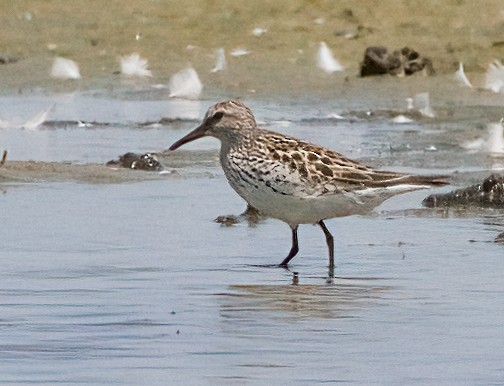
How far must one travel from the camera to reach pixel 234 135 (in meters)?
9.64

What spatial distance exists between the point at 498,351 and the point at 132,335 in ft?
4.79

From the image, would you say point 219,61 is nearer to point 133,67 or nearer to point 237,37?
point 133,67

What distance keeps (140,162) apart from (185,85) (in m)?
5.12

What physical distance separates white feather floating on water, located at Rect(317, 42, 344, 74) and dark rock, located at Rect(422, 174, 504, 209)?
782 cm

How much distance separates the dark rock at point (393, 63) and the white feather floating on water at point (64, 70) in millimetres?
3081

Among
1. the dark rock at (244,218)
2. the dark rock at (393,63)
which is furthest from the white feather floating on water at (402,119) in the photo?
the dark rock at (244,218)

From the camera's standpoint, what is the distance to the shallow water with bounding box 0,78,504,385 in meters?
6.52

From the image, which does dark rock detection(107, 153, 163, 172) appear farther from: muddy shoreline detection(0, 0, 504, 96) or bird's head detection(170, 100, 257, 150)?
muddy shoreline detection(0, 0, 504, 96)

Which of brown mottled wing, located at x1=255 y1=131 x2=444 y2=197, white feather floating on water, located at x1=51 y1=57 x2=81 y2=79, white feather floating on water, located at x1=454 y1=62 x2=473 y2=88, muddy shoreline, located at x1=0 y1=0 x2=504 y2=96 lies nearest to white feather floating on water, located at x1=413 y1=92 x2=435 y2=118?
white feather floating on water, located at x1=454 y1=62 x2=473 y2=88

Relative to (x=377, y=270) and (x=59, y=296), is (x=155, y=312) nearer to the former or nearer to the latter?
(x=59, y=296)

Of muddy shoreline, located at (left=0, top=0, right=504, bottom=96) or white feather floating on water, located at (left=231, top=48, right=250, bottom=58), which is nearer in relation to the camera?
muddy shoreline, located at (left=0, top=0, right=504, bottom=96)

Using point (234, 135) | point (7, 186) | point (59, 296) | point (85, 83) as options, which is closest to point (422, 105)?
point (85, 83)

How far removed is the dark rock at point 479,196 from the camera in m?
11.0

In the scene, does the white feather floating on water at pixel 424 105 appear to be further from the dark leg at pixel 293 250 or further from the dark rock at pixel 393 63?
the dark leg at pixel 293 250
